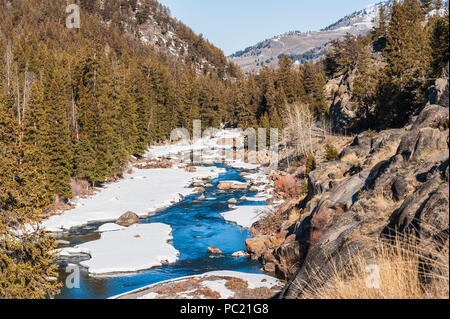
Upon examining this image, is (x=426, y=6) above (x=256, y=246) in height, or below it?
above

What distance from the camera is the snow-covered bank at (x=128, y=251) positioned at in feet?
63.8

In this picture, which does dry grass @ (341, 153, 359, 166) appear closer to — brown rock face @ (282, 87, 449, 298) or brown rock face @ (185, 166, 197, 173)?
brown rock face @ (282, 87, 449, 298)

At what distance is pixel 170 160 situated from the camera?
208 ft

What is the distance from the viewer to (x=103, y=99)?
46125 millimetres

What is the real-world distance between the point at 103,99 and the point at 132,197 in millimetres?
16837

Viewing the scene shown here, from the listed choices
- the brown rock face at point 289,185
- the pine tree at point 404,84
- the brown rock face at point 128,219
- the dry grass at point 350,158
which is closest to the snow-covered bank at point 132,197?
the brown rock face at point 128,219

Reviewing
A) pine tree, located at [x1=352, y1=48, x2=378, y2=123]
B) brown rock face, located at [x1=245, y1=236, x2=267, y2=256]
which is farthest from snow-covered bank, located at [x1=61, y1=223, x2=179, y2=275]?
pine tree, located at [x1=352, y1=48, x2=378, y2=123]

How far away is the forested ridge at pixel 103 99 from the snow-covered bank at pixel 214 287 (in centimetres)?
452

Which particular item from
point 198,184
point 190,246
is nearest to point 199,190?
point 198,184

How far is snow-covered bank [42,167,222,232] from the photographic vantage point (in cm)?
2931

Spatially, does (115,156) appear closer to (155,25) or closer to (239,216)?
(239,216)

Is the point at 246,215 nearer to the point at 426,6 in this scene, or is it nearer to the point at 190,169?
the point at 190,169

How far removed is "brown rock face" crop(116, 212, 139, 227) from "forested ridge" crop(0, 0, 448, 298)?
6008 mm
